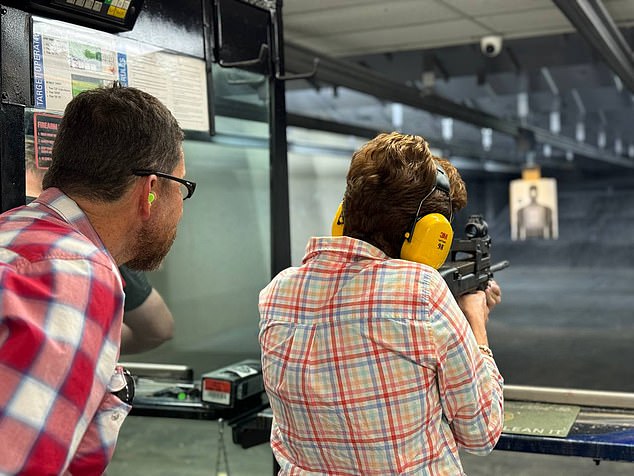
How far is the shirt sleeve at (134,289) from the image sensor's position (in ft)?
8.11

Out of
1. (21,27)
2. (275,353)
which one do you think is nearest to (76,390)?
(275,353)

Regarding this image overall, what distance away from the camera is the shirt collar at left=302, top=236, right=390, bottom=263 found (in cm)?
128

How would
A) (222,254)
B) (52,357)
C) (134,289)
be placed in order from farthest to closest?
1. (222,254)
2. (134,289)
3. (52,357)

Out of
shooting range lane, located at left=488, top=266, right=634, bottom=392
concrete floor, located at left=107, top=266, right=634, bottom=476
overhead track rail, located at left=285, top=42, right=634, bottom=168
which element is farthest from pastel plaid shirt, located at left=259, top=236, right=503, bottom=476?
shooting range lane, located at left=488, top=266, right=634, bottom=392

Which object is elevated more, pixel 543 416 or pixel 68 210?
pixel 68 210

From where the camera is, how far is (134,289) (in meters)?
2.52

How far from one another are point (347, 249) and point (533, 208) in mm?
10014

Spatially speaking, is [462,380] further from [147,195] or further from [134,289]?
[134,289]

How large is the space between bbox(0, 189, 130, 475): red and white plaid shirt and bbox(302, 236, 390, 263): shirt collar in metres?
0.43

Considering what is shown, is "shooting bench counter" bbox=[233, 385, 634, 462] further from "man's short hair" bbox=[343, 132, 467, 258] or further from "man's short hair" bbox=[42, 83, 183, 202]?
"man's short hair" bbox=[42, 83, 183, 202]

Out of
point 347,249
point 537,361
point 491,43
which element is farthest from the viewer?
point 537,361

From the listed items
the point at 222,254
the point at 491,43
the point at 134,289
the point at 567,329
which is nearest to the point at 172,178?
the point at 134,289

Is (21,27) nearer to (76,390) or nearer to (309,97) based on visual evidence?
(76,390)

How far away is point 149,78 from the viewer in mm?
1938
